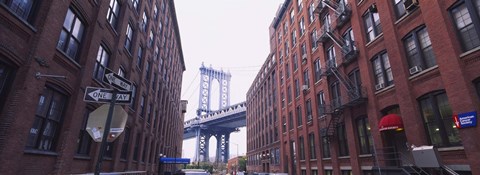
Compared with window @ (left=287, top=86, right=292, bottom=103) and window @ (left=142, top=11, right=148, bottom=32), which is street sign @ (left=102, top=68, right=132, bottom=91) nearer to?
window @ (left=142, top=11, right=148, bottom=32)

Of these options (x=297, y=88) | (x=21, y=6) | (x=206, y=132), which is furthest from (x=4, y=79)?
(x=206, y=132)

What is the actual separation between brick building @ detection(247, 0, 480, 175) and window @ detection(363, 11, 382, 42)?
71mm

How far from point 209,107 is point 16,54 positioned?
17647 cm

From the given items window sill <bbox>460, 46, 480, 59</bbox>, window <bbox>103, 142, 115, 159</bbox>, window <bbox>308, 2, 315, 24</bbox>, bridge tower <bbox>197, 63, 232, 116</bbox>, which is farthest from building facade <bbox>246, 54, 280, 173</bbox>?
bridge tower <bbox>197, 63, 232, 116</bbox>

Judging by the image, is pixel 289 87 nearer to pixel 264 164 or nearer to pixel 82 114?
pixel 264 164

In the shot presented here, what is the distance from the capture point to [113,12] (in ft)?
55.3

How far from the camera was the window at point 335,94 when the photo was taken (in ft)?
68.3

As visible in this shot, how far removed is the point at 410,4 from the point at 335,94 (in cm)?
964

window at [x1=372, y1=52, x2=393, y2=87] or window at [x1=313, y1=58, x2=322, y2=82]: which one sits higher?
window at [x1=313, y1=58, x2=322, y2=82]

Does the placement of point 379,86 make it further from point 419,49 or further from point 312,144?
point 312,144

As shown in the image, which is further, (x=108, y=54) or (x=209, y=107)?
(x=209, y=107)

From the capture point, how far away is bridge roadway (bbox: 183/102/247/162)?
124m

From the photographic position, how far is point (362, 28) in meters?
19.2

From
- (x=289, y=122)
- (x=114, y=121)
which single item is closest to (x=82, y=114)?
(x=114, y=121)
